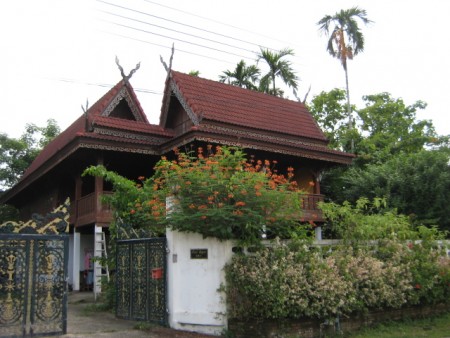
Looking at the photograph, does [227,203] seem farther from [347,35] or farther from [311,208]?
[347,35]

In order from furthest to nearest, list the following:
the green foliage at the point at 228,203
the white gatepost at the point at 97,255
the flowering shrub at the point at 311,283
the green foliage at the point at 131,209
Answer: the white gatepost at the point at 97,255, the green foliage at the point at 131,209, the green foliage at the point at 228,203, the flowering shrub at the point at 311,283

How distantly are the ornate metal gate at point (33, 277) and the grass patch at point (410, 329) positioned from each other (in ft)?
15.7

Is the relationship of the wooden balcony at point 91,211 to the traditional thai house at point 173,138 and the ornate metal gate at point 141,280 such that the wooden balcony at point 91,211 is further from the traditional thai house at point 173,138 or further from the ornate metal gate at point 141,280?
the ornate metal gate at point 141,280

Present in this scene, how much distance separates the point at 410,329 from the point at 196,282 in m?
3.99

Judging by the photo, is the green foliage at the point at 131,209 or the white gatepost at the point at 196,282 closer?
the white gatepost at the point at 196,282

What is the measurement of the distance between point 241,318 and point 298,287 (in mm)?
999

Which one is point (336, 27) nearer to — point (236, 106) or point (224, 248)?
point (236, 106)

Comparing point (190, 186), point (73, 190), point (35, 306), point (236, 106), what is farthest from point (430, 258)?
point (73, 190)

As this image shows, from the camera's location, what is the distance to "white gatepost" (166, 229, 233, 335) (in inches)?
308

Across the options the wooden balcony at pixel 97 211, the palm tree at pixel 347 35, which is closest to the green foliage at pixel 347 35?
the palm tree at pixel 347 35

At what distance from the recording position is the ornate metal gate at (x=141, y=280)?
846 centimetres

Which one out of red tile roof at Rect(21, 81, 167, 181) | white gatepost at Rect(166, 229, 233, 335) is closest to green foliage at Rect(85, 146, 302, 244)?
white gatepost at Rect(166, 229, 233, 335)

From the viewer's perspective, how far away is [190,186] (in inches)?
315

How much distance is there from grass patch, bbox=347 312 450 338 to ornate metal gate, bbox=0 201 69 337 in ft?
15.7
